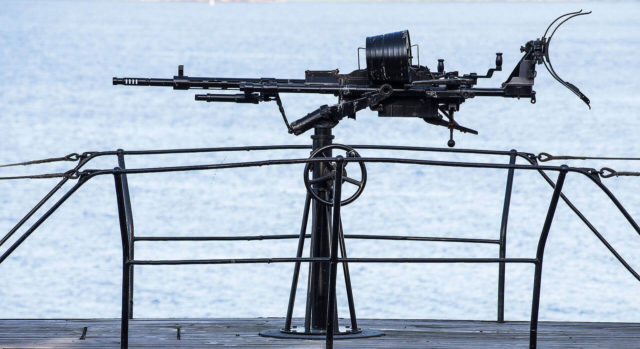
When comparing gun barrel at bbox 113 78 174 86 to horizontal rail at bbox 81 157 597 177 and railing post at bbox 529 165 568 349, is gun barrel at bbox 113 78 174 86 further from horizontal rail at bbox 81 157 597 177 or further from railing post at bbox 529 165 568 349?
Answer: railing post at bbox 529 165 568 349

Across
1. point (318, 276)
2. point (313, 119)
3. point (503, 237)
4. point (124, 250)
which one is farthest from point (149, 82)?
A: point (503, 237)

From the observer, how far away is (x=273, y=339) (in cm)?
711

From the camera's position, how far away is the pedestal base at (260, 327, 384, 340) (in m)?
7.12

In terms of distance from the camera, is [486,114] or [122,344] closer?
[122,344]

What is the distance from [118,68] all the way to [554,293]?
3912 centimetres

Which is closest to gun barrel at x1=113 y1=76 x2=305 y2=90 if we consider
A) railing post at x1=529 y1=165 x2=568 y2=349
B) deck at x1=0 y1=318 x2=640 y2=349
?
deck at x1=0 y1=318 x2=640 y2=349

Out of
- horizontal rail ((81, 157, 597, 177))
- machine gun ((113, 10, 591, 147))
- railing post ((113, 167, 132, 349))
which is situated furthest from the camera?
machine gun ((113, 10, 591, 147))

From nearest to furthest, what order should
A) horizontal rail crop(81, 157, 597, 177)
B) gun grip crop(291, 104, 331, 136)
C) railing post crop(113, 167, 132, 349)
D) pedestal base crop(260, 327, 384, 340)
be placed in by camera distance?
horizontal rail crop(81, 157, 597, 177)
railing post crop(113, 167, 132, 349)
pedestal base crop(260, 327, 384, 340)
gun grip crop(291, 104, 331, 136)

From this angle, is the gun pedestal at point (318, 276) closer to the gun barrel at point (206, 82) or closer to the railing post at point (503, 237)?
the gun barrel at point (206, 82)

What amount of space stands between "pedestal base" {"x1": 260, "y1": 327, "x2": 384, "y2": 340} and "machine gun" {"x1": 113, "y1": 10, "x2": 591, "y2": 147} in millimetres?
1127

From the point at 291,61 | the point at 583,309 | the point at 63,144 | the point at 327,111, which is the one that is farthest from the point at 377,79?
the point at 291,61

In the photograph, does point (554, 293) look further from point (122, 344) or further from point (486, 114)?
point (486, 114)

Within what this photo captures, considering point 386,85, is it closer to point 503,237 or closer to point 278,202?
point 503,237

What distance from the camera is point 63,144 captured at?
126 ft
